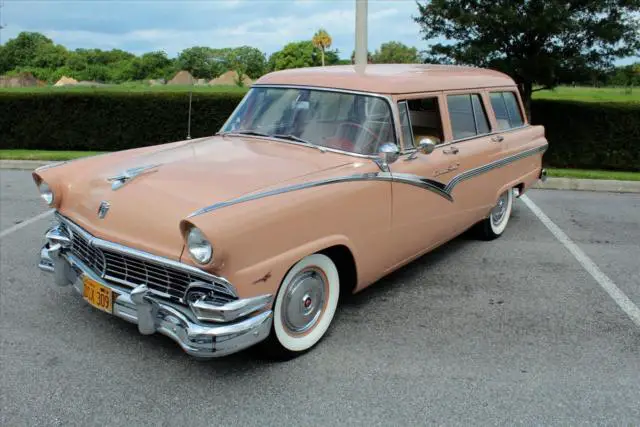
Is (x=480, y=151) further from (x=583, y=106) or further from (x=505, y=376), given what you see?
(x=583, y=106)

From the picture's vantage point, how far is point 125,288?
3205 millimetres

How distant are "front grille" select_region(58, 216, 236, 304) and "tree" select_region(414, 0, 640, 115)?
27.1 ft

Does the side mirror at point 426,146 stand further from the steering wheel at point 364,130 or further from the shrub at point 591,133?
the shrub at point 591,133

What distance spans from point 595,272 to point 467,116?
5.90ft

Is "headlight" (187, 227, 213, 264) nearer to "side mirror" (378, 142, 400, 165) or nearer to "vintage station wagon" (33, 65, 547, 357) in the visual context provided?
"vintage station wagon" (33, 65, 547, 357)

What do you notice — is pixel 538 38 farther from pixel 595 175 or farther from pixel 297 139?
pixel 297 139

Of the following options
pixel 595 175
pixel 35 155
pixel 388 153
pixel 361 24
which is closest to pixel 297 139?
pixel 388 153

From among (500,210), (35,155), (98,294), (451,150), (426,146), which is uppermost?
(426,146)

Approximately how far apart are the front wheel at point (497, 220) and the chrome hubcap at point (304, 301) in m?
2.79

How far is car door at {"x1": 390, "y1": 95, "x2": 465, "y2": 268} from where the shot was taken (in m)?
3.96

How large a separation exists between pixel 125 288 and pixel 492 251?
3.68m

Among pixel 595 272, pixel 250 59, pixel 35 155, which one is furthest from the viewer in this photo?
pixel 250 59

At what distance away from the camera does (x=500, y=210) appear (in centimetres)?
602

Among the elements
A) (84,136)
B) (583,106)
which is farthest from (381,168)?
(84,136)
